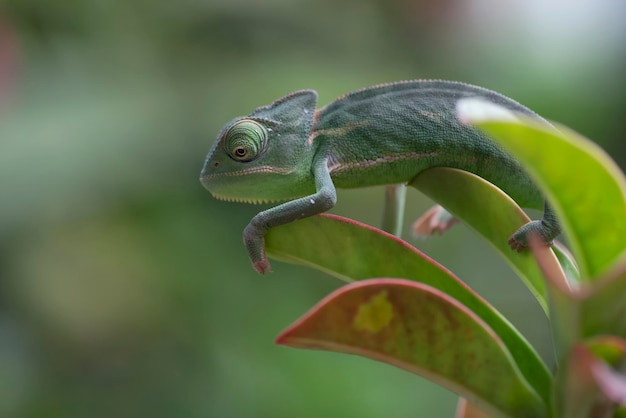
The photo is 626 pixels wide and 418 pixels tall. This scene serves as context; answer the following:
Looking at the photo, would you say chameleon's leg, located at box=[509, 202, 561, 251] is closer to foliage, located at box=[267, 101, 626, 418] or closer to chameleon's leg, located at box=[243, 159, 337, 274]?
foliage, located at box=[267, 101, 626, 418]

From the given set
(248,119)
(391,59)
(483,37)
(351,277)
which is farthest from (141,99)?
(351,277)

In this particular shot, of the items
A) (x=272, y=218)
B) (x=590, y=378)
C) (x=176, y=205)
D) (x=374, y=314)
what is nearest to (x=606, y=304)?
(x=590, y=378)

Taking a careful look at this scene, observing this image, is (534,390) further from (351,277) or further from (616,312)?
(351,277)

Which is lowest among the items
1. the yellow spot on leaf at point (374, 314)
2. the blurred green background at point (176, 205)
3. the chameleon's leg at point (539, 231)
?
the blurred green background at point (176, 205)

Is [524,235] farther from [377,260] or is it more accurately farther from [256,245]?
[256,245]

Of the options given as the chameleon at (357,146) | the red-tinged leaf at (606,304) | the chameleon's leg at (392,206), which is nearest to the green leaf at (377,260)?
the red-tinged leaf at (606,304)

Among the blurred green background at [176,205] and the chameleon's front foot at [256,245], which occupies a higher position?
the chameleon's front foot at [256,245]

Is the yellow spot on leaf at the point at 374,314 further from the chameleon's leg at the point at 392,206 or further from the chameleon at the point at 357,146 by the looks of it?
the chameleon's leg at the point at 392,206
